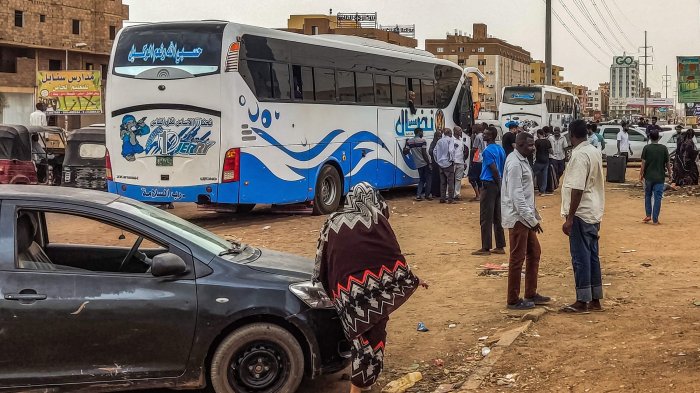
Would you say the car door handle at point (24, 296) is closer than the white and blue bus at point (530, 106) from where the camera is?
Yes

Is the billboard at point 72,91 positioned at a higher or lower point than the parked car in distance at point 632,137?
higher

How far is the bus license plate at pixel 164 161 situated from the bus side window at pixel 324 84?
11.6ft

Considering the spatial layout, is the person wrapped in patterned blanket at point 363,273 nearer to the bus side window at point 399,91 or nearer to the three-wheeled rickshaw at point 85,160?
the three-wheeled rickshaw at point 85,160

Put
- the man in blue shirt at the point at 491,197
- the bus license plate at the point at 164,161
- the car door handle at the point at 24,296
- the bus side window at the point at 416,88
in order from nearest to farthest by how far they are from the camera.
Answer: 1. the car door handle at the point at 24,296
2. the man in blue shirt at the point at 491,197
3. the bus license plate at the point at 164,161
4. the bus side window at the point at 416,88

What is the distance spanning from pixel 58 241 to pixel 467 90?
769 inches

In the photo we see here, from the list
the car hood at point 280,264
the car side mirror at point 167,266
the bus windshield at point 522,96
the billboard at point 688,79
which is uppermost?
the billboard at point 688,79

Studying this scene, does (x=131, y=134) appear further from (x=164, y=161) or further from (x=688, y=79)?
(x=688, y=79)

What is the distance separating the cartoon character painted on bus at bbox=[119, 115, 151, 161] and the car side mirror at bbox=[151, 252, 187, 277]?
1005 centimetres

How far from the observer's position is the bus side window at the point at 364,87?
19.0 m

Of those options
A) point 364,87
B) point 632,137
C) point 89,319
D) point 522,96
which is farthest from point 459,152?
point 522,96

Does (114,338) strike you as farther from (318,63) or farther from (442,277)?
(318,63)

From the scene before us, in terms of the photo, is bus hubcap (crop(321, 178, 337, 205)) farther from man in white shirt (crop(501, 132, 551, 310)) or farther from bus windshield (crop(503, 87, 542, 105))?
bus windshield (crop(503, 87, 542, 105))

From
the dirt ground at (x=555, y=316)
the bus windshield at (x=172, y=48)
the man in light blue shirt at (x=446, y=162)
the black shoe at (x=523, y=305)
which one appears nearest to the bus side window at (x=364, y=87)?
the man in light blue shirt at (x=446, y=162)

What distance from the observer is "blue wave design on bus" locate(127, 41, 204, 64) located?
1478 centimetres
